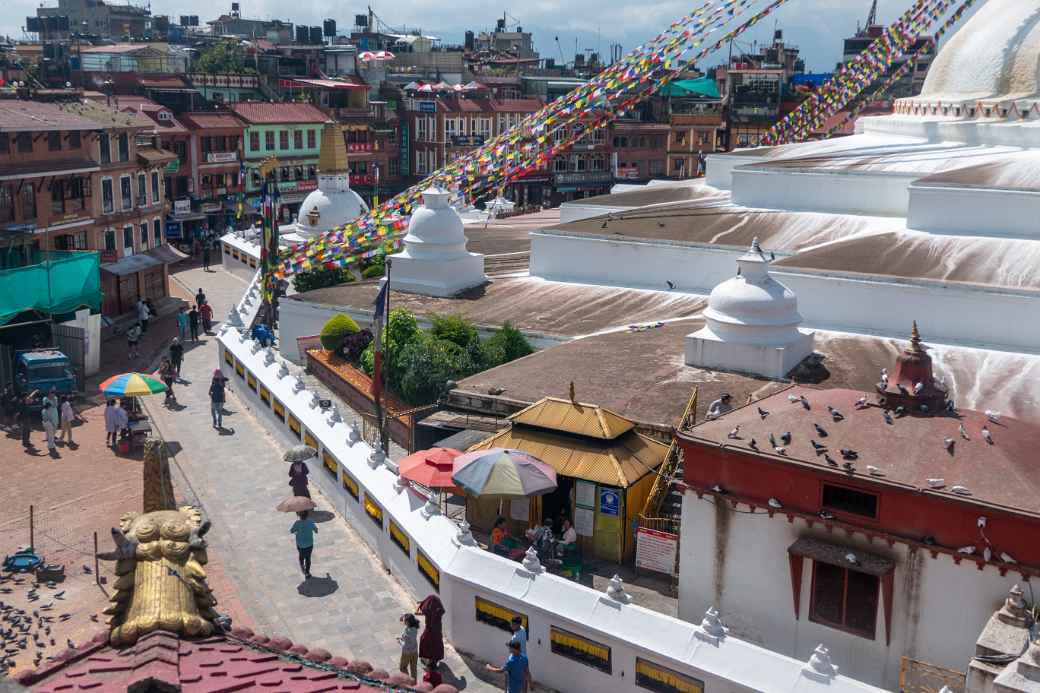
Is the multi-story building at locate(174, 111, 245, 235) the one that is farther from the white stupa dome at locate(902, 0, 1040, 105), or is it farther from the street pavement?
the white stupa dome at locate(902, 0, 1040, 105)

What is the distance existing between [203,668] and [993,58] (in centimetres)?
2517

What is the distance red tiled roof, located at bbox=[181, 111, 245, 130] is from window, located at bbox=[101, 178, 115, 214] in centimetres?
1698

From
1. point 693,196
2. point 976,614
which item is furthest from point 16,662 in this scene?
point 693,196

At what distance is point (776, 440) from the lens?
42.1 feet

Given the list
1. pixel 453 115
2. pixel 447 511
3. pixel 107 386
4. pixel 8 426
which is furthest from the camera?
pixel 453 115

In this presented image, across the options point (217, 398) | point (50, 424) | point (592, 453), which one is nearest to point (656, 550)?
point (592, 453)

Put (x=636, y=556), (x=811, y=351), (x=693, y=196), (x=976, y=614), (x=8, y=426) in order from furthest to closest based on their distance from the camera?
(x=693, y=196), (x=8, y=426), (x=811, y=351), (x=636, y=556), (x=976, y=614)

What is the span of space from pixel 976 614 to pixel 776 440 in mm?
2771

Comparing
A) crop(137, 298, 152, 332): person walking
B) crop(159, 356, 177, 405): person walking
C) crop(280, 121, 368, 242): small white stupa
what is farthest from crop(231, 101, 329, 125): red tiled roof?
crop(159, 356, 177, 405): person walking

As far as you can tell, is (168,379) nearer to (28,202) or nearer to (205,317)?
(205,317)

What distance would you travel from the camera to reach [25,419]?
22.3 m

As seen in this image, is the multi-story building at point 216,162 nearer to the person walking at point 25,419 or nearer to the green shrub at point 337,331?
the green shrub at point 337,331

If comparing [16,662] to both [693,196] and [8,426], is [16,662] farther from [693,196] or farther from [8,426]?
[693,196]

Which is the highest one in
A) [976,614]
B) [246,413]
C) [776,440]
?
[776,440]
